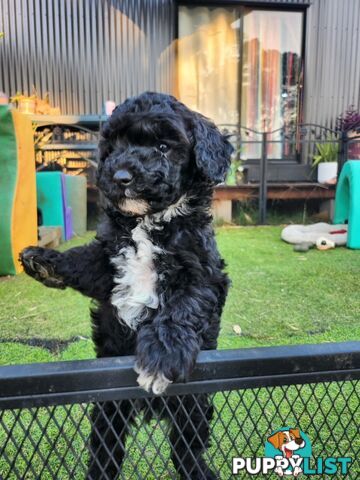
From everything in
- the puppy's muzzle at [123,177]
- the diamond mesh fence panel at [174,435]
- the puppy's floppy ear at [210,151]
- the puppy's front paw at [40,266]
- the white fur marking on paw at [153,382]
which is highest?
the puppy's floppy ear at [210,151]

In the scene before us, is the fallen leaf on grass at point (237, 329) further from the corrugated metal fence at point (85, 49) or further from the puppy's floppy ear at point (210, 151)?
the corrugated metal fence at point (85, 49)

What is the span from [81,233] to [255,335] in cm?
418

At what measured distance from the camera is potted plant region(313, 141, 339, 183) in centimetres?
809

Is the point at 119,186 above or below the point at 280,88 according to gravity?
below

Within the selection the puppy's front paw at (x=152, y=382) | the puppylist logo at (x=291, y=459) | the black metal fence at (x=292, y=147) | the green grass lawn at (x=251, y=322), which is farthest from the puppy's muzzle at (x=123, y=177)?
the black metal fence at (x=292, y=147)

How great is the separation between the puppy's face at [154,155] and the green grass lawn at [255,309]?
157cm

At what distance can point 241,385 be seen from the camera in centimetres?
103

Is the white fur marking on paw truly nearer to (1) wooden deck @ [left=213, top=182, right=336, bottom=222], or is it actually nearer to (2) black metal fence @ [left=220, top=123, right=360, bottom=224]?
(1) wooden deck @ [left=213, top=182, right=336, bottom=222]

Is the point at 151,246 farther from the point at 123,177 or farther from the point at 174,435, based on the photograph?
the point at 174,435

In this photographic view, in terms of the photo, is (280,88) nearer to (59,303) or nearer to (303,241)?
(303,241)

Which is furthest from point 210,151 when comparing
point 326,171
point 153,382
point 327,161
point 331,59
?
point 331,59

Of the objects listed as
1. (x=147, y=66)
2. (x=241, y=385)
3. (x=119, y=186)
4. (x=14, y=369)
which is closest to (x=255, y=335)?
(x=119, y=186)

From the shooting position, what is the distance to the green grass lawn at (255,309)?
9.96 feet

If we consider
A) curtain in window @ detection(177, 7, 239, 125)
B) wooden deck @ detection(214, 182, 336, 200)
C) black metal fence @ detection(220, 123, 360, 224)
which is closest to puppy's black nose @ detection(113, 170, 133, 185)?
wooden deck @ detection(214, 182, 336, 200)
